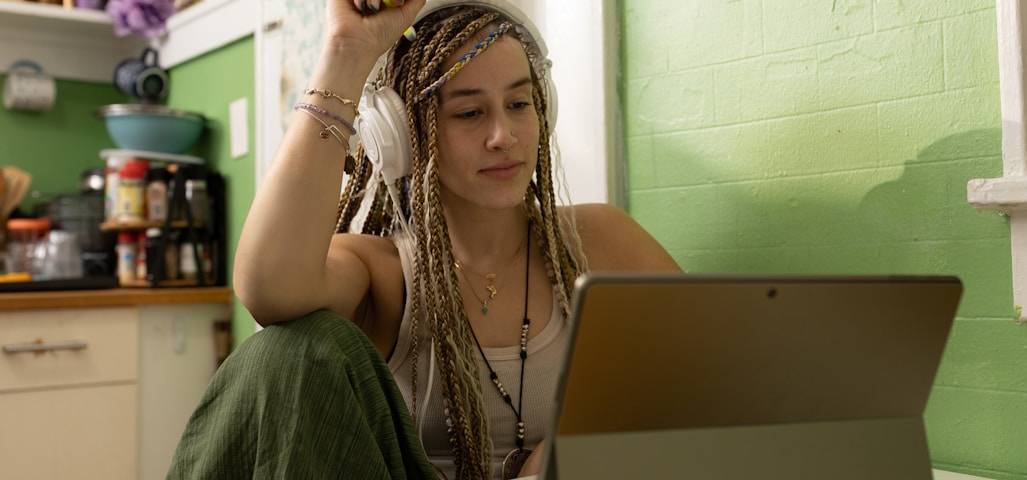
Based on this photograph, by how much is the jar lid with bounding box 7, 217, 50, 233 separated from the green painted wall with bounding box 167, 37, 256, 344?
50cm

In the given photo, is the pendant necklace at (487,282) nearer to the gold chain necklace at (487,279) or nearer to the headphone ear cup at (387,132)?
the gold chain necklace at (487,279)

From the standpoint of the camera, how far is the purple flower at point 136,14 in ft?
9.69

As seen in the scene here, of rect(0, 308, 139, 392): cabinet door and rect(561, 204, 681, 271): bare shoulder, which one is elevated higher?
rect(561, 204, 681, 271): bare shoulder

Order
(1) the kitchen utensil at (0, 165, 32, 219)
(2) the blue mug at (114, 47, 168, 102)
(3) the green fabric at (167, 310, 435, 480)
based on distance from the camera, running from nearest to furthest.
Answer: (3) the green fabric at (167, 310, 435, 480) < (1) the kitchen utensil at (0, 165, 32, 219) < (2) the blue mug at (114, 47, 168, 102)

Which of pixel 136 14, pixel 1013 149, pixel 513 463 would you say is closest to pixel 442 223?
pixel 513 463

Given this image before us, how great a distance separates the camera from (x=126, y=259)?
106 inches

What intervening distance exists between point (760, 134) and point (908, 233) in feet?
0.90

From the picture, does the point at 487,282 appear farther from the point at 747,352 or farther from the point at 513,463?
the point at 747,352

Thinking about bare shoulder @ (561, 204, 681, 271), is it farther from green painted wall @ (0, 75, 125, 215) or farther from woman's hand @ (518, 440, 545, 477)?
green painted wall @ (0, 75, 125, 215)

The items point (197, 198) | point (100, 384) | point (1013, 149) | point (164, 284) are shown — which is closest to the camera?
point (1013, 149)

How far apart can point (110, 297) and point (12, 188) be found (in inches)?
29.6

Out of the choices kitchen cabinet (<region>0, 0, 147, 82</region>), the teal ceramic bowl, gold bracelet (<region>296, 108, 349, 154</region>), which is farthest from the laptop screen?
kitchen cabinet (<region>0, 0, 147, 82</region>)

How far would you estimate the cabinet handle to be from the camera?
223 centimetres

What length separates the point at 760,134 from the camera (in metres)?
1.42
